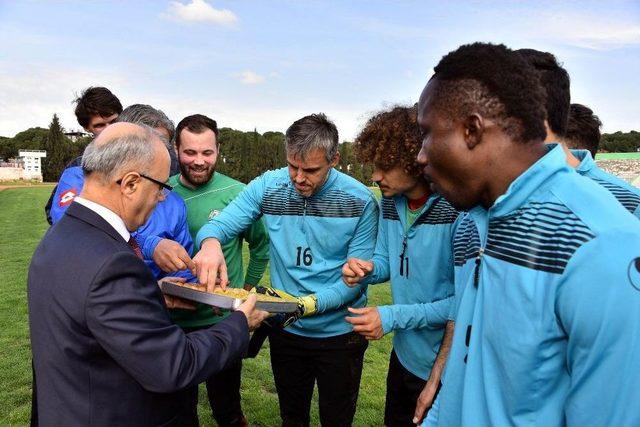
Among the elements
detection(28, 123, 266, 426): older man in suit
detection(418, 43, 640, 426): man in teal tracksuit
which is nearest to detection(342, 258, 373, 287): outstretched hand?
detection(28, 123, 266, 426): older man in suit

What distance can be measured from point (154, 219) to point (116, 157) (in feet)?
5.06

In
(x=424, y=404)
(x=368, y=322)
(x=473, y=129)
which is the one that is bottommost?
(x=424, y=404)

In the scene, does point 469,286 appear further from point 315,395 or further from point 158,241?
point 315,395

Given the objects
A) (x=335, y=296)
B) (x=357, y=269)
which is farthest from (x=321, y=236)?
(x=357, y=269)

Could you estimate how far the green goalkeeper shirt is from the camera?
13.5ft

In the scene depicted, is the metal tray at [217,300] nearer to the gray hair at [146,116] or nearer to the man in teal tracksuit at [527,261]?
the man in teal tracksuit at [527,261]

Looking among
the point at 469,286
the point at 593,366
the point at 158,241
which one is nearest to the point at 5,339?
the point at 158,241

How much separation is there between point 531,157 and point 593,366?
64cm

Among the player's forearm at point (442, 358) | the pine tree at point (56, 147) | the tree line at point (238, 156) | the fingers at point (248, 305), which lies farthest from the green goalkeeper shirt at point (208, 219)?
the pine tree at point (56, 147)

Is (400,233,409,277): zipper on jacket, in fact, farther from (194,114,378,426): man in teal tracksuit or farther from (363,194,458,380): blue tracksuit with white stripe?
(194,114,378,426): man in teal tracksuit

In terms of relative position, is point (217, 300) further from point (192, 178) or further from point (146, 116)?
point (146, 116)

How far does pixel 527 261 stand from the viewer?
149 centimetres

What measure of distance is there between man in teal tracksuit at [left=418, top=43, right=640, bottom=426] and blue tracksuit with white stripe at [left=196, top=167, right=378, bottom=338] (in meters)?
1.87

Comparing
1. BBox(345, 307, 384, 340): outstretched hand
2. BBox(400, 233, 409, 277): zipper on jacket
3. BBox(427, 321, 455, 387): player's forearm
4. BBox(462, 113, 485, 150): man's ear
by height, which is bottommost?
BBox(427, 321, 455, 387): player's forearm
